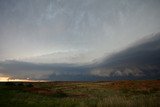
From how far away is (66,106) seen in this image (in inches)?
879

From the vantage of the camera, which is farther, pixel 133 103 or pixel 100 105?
pixel 100 105

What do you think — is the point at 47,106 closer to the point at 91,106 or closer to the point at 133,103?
the point at 91,106

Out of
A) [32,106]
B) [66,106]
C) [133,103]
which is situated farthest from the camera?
[32,106]

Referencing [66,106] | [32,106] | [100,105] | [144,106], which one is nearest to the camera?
[144,106]

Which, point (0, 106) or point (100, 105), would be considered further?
point (0, 106)

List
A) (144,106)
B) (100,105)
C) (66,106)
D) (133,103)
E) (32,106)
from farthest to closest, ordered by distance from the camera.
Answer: (32,106) < (66,106) < (100,105) < (133,103) < (144,106)

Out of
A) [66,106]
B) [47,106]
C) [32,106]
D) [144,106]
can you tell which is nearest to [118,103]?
[144,106]

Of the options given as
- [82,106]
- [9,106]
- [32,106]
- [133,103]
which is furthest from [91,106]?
[9,106]

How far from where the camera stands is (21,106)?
23703 millimetres

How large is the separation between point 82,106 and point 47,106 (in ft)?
17.2

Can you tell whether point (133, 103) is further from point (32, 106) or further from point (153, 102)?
point (32, 106)

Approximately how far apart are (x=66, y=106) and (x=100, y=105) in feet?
14.6

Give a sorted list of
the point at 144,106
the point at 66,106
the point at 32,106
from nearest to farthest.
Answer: the point at 144,106 < the point at 66,106 < the point at 32,106

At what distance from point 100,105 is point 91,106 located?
1.41 m
